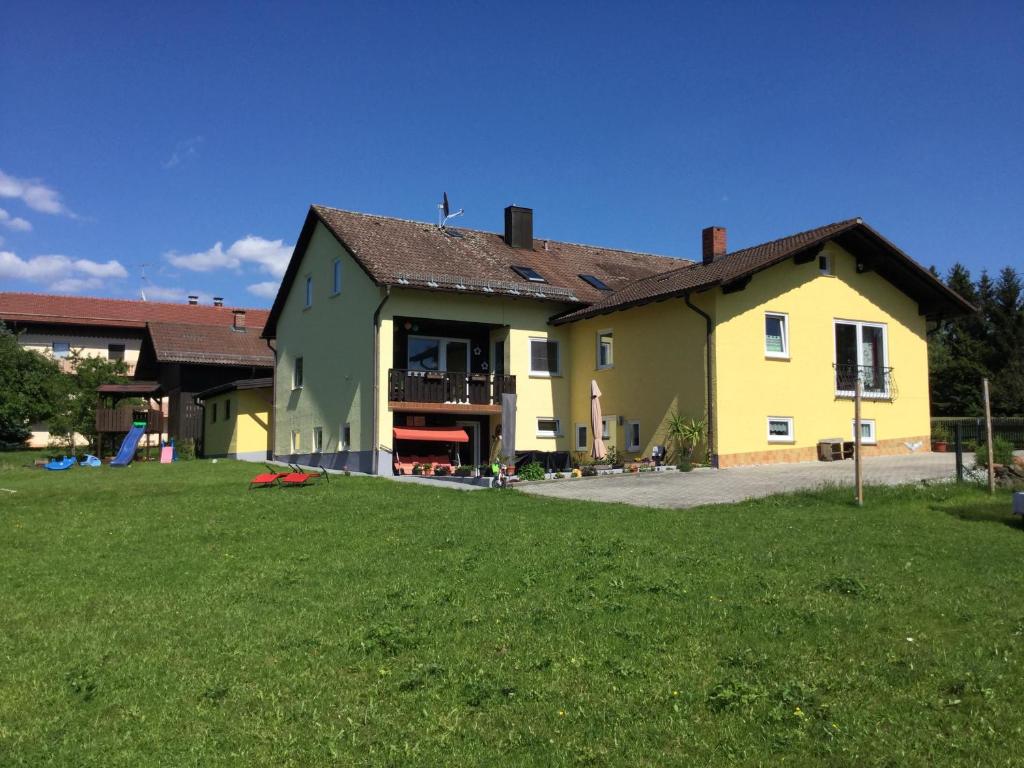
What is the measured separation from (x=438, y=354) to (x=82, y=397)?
63.0 ft

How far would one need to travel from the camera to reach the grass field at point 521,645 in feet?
16.3

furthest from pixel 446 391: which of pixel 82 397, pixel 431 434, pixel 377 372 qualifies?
pixel 82 397

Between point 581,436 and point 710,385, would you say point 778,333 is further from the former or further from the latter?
point 581,436

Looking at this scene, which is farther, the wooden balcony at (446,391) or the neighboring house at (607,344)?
the wooden balcony at (446,391)

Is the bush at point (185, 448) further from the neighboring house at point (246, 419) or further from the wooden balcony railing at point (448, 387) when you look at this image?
the wooden balcony railing at point (448, 387)

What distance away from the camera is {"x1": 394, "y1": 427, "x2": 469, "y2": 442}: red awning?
2505 centimetres

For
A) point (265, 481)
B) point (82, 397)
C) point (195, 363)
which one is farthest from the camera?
point (82, 397)

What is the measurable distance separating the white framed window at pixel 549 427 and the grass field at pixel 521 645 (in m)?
15.6

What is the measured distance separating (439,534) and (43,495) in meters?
10.8

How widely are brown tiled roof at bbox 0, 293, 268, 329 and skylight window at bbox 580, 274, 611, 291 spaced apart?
25716 millimetres

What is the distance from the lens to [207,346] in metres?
39.3

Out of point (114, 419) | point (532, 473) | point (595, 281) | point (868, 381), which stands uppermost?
point (595, 281)

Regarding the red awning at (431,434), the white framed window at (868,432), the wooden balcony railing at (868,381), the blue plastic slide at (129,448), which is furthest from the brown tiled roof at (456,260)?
the white framed window at (868,432)

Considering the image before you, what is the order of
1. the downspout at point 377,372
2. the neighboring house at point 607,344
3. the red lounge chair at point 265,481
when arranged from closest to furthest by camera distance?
1. the red lounge chair at point 265,481
2. the neighboring house at point 607,344
3. the downspout at point 377,372
